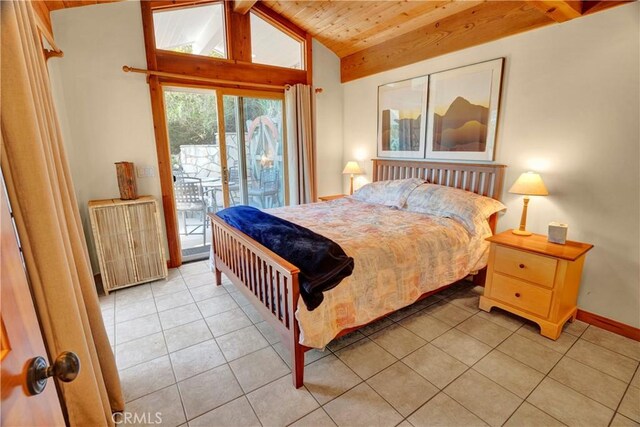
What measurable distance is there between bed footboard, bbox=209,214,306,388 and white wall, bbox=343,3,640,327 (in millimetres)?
2379

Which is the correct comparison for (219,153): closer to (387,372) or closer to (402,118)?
(402,118)

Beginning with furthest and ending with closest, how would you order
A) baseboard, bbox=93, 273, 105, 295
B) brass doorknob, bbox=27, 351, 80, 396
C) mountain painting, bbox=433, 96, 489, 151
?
baseboard, bbox=93, 273, 105, 295 → mountain painting, bbox=433, 96, 489, 151 → brass doorknob, bbox=27, 351, 80, 396

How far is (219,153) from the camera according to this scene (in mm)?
4004

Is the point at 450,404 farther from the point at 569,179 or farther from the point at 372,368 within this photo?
the point at 569,179

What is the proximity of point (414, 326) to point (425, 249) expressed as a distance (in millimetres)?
648

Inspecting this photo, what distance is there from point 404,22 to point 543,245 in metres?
2.74

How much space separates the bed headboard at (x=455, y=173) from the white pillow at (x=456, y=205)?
151 millimetres

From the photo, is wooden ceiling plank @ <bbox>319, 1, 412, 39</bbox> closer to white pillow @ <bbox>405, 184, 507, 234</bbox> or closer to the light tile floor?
white pillow @ <bbox>405, 184, 507, 234</bbox>

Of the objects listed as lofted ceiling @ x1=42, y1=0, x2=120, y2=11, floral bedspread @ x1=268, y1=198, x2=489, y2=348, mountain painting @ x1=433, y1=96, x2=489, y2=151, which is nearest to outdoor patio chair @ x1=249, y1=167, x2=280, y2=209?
floral bedspread @ x1=268, y1=198, x2=489, y2=348

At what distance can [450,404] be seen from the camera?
1.82m

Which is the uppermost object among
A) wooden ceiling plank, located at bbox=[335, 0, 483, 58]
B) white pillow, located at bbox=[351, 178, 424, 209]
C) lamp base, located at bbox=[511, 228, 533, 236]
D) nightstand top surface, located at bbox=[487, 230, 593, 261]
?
wooden ceiling plank, located at bbox=[335, 0, 483, 58]

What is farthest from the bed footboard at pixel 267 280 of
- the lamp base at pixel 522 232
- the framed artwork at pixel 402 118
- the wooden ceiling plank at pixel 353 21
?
the wooden ceiling plank at pixel 353 21

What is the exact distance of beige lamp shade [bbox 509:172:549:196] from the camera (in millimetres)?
2559

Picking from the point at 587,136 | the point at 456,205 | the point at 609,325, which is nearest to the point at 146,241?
the point at 456,205
